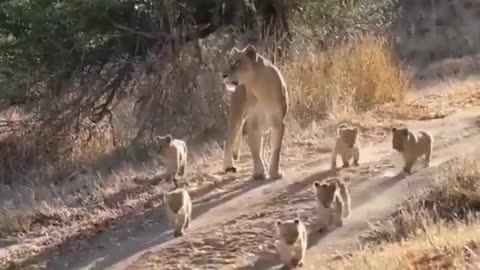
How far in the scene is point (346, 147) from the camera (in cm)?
1056

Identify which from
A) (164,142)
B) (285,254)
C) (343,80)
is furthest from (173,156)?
(343,80)

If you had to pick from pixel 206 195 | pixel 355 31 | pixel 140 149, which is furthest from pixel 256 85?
pixel 355 31

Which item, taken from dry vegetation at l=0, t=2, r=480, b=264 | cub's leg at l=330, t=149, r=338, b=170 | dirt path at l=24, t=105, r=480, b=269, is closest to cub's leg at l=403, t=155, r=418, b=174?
dirt path at l=24, t=105, r=480, b=269

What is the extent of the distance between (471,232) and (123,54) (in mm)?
7309

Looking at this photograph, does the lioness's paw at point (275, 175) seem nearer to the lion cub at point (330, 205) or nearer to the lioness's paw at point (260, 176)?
the lioness's paw at point (260, 176)

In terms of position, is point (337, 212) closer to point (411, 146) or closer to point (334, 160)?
point (411, 146)

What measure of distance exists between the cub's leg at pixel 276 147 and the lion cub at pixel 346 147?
0.56 metres

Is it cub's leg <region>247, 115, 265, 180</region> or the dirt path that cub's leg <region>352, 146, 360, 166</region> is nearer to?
the dirt path

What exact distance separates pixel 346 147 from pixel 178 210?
2.09 meters

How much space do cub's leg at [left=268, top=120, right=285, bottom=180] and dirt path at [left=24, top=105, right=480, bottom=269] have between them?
11 centimetres

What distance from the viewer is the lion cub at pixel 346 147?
10.4m

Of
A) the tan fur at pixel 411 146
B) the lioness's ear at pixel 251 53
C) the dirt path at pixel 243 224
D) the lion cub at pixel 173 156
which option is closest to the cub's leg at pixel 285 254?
the dirt path at pixel 243 224

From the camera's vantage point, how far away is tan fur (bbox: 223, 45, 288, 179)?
10156 millimetres

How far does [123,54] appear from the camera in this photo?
1405 centimetres
